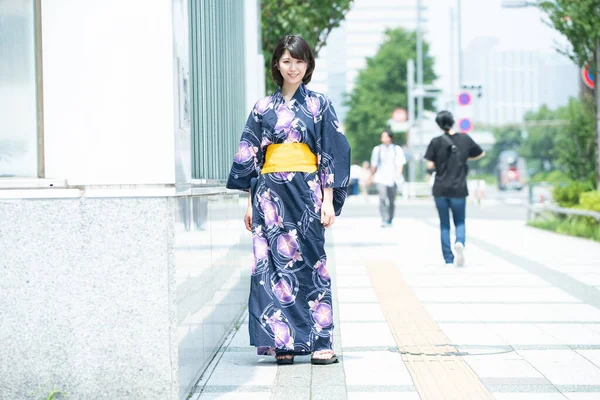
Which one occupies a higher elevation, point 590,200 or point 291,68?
point 291,68

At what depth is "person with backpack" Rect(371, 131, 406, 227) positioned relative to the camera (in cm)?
1891

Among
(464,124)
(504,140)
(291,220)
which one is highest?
(504,140)

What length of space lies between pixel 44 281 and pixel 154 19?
114 cm

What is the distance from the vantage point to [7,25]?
14.3ft

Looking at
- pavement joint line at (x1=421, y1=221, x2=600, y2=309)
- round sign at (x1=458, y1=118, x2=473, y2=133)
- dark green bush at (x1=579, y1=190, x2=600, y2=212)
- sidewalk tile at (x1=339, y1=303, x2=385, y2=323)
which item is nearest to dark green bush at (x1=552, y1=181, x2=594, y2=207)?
dark green bush at (x1=579, y1=190, x2=600, y2=212)

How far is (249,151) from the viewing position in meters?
5.54

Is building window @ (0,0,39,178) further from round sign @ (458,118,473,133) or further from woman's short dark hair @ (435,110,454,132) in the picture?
round sign @ (458,118,473,133)

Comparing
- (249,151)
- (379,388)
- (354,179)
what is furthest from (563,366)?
(354,179)

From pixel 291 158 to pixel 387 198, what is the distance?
45.5 feet

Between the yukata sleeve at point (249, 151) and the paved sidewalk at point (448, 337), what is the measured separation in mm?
985

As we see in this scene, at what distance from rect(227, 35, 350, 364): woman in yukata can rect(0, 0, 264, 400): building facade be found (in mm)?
983

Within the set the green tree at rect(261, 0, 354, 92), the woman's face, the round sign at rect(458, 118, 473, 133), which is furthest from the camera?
the round sign at rect(458, 118, 473, 133)

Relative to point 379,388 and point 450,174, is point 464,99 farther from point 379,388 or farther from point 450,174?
point 379,388

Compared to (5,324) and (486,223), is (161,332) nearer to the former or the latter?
(5,324)
